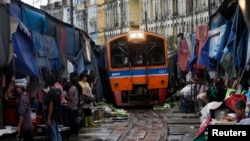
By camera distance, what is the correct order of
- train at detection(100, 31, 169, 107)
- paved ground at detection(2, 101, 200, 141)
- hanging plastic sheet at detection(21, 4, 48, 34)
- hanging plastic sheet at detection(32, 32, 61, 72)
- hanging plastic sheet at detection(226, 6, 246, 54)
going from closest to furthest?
hanging plastic sheet at detection(226, 6, 246, 54)
hanging plastic sheet at detection(21, 4, 48, 34)
hanging plastic sheet at detection(32, 32, 61, 72)
paved ground at detection(2, 101, 200, 141)
train at detection(100, 31, 169, 107)

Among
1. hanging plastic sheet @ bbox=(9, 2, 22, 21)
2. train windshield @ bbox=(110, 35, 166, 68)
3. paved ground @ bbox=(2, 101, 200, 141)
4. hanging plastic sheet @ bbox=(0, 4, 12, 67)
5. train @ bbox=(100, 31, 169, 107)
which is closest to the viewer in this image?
hanging plastic sheet @ bbox=(0, 4, 12, 67)

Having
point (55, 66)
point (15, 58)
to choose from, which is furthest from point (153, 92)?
point (15, 58)

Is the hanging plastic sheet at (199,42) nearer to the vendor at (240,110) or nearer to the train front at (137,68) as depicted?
the train front at (137,68)

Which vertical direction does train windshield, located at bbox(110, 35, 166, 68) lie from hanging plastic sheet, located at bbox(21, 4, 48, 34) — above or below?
below

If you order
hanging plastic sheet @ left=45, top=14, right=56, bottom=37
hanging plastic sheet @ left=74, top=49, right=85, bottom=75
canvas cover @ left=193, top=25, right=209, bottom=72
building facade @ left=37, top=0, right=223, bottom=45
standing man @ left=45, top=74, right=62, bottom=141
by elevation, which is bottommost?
standing man @ left=45, top=74, right=62, bottom=141

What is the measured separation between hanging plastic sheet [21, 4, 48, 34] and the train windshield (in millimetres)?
10474

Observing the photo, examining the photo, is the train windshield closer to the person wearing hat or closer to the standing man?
the standing man

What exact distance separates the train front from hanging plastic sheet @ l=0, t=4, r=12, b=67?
13405 mm

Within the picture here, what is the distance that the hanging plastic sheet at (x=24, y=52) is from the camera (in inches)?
423

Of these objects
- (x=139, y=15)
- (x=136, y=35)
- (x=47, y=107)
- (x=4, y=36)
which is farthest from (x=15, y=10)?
(x=139, y=15)

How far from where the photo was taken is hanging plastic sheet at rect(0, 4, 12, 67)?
32.4 ft

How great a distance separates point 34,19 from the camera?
1252cm

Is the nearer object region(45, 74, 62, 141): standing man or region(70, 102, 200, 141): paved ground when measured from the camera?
region(45, 74, 62, 141): standing man

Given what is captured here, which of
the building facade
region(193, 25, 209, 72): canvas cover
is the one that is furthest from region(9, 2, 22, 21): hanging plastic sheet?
the building facade
